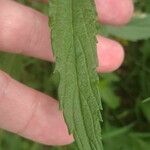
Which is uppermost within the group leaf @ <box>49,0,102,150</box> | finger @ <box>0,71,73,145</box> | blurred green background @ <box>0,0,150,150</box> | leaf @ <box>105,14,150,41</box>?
leaf @ <box>49,0,102,150</box>

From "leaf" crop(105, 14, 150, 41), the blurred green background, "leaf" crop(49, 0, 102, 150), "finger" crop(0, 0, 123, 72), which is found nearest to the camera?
"leaf" crop(49, 0, 102, 150)

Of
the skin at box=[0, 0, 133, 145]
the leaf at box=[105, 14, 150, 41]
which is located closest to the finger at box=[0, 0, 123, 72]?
the skin at box=[0, 0, 133, 145]

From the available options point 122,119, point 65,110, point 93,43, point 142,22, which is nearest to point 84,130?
point 65,110

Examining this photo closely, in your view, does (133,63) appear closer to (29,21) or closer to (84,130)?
(29,21)

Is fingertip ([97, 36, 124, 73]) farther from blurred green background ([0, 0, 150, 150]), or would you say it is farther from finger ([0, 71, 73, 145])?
blurred green background ([0, 0, 150, 150])

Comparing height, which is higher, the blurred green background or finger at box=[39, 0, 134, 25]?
finger at box=[39, 0, 134, 25]

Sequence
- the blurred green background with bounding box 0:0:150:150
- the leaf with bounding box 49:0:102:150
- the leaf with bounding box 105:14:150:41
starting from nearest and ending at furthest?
the leaf with bounding box 49:0:102:150 → the leaf with bounding box 105:14:150:41 → the blurred green background with bounding box 0:0:150:150

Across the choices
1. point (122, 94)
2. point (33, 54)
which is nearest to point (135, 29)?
point (33, 54)
